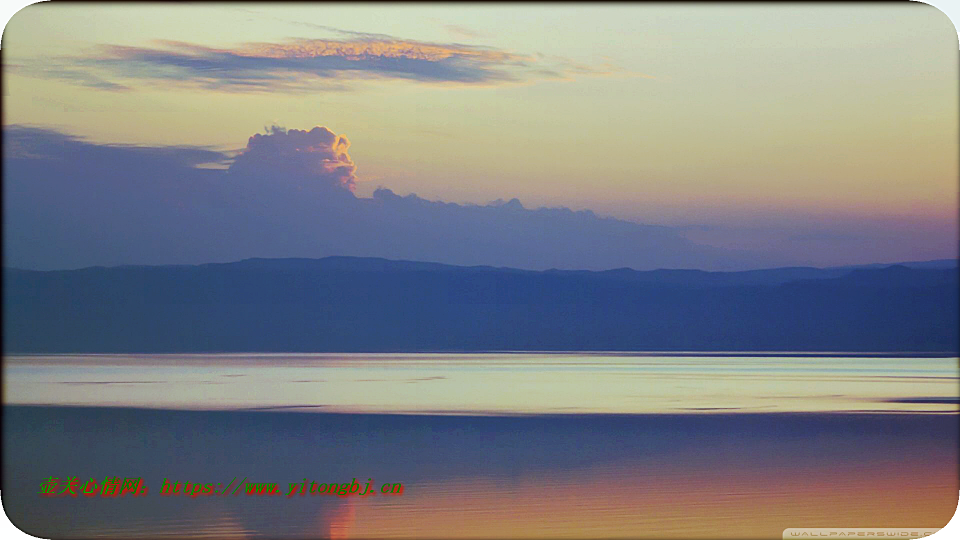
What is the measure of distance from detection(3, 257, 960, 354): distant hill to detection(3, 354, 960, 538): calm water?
1346mm

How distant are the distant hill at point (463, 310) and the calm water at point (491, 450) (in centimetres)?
135

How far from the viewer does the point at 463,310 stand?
18797 millimetres

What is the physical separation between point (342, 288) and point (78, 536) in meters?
11.2

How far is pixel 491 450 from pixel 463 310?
1042 cm

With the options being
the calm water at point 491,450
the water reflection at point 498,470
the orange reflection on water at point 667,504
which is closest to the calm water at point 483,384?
the calm water at point 491,450

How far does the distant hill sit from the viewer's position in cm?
1483

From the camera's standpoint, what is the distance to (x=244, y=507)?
685cm

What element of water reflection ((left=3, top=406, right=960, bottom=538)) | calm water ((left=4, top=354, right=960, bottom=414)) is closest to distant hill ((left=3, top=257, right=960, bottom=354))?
calm water ((left=4, top=354, right=960, bottom=414))

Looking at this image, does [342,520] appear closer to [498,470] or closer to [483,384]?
[498,470]

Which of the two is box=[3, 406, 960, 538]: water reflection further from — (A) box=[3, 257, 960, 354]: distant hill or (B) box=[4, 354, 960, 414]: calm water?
(A) box=[3, 257, 960, 354]: distant hill

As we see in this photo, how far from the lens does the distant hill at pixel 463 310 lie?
14.8 meters

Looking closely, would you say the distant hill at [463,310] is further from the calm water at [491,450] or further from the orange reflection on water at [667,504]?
the orange reflection on water at [667,504]

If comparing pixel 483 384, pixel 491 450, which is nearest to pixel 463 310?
pixel 483 384

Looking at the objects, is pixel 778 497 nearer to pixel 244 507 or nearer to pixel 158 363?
pixel 244 507
